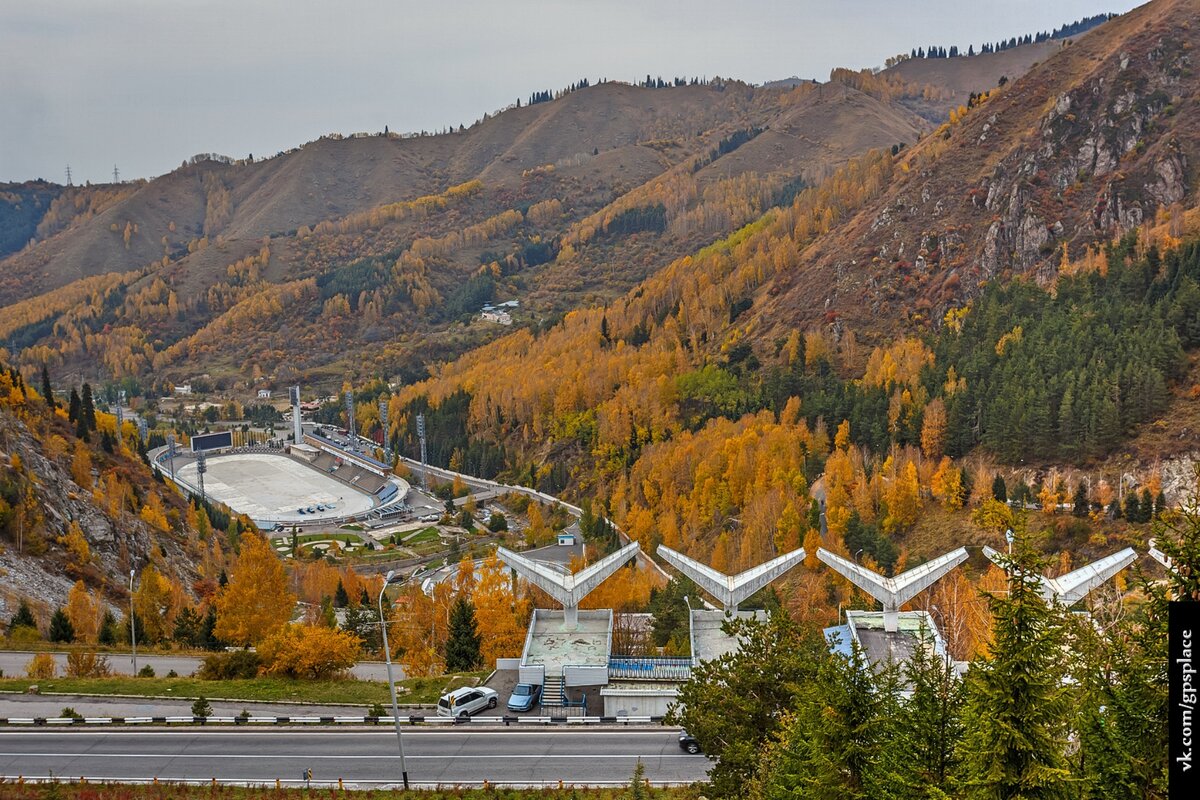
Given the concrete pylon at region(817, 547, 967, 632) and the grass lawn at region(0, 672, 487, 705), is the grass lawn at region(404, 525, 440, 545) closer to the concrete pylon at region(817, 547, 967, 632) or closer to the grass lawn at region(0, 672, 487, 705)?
the grass lawn at region(0, 672, 487, 705)

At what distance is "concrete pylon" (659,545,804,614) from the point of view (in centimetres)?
4278

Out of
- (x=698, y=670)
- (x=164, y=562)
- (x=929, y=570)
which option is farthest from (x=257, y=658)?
(x=164, y=562)

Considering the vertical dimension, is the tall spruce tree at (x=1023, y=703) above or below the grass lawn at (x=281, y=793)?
above

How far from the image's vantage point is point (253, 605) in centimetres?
4972

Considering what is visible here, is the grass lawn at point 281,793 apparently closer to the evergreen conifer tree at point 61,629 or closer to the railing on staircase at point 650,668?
the railing on staircase at point 650,668

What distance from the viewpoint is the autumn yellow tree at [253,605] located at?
4859 cm

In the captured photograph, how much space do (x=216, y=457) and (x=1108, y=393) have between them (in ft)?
430

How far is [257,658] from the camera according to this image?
39.8 meters

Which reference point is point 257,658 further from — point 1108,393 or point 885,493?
point 1108,393

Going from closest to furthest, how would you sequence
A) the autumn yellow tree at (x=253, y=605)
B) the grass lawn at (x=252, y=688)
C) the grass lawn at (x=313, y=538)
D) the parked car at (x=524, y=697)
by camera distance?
the parked car at (x=524, y=697), the grass lawn at (x=252, y=688), the autumn yellow tree at (x=253, y=605), the grass lawn at (x=313, y=538)

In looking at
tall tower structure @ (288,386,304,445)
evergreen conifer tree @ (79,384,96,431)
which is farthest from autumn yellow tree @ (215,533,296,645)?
tall tower structure @ (288,386,304,445)

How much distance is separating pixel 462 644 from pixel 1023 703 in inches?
1316

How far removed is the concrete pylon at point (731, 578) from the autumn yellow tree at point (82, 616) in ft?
103

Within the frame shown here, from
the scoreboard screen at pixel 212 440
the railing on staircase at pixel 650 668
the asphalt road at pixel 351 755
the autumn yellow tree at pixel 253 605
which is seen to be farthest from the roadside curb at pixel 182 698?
the scoreboard screen at pixel 212 440
